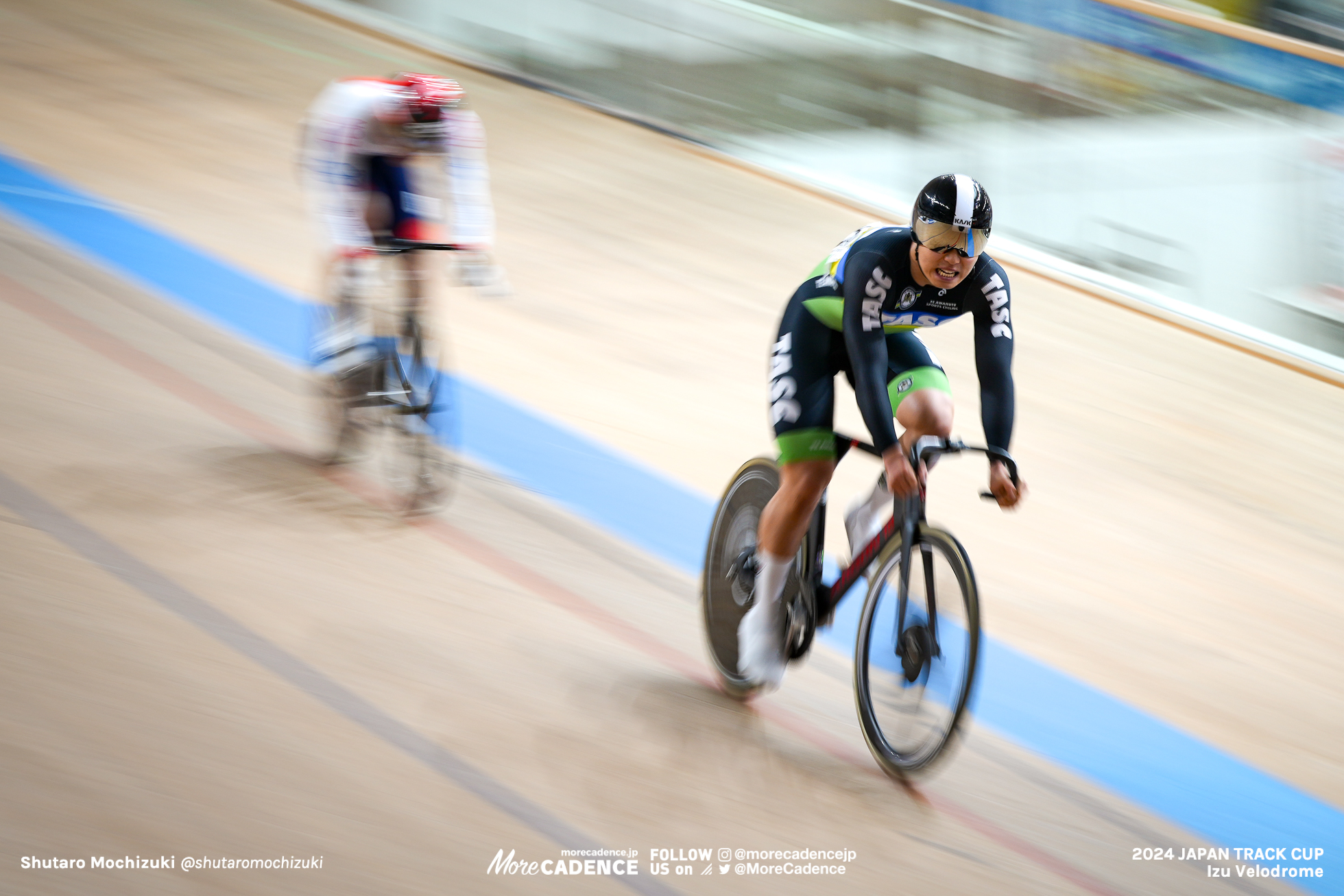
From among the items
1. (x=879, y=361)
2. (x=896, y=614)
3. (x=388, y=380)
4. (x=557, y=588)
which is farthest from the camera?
(x=388, y=380)

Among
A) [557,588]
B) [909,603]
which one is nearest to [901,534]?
[909,603]

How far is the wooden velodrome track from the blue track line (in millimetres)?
129

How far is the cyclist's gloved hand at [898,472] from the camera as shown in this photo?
319cm

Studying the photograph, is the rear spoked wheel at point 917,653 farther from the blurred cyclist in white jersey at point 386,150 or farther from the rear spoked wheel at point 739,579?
the blurred cyclist in white jersey at point 386,150

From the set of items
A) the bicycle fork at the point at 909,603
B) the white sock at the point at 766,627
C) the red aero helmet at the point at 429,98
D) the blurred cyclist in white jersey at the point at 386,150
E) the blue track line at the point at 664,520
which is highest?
the red aero helmet at the point at 429,98

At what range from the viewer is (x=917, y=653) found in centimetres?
334

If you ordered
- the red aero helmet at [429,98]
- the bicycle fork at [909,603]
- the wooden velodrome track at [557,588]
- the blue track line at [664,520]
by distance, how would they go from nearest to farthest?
the wooden velodrome track at [557,588], the bicycle fork at [909,603], the blue track line at [664,520], the red aero helmet at [429,98]

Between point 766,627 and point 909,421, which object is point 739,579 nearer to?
point 766,627

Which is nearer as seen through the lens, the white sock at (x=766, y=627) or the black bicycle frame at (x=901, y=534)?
the black bicycle frame at (x=901, y=534)

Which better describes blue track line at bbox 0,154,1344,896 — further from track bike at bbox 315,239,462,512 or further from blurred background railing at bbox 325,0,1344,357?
blurred background railing at bbox 325,0,1344,357

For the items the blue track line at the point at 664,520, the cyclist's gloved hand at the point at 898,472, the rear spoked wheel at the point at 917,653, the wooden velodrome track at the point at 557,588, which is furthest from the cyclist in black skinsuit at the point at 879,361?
the blue track line at the point at 664,520

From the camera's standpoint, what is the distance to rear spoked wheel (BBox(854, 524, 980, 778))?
3.23 m

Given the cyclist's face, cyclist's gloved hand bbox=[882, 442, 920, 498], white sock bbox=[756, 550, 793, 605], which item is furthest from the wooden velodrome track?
the cyclist's face

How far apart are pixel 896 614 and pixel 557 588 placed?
1374mm
